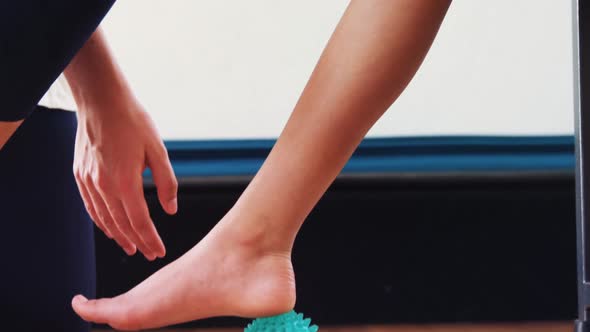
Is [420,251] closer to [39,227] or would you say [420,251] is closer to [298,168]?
[39,227]

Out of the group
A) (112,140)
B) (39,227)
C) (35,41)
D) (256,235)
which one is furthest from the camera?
(39,227)

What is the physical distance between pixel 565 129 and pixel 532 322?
62cm

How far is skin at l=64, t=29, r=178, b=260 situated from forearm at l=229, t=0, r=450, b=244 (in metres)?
0.28

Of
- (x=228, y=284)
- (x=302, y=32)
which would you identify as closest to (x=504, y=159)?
(x=302, y=32)

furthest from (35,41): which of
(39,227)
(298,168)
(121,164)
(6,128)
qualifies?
(39,227)

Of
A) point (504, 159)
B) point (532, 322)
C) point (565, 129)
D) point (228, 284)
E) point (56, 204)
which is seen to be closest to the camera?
point (228, 284)

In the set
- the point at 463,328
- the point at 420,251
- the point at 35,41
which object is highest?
the point at 35,41

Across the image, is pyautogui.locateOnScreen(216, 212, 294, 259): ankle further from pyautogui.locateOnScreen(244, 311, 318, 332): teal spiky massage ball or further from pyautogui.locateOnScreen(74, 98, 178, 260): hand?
pyautogui.locateOnScreen(74, 98, 178, 260): hand

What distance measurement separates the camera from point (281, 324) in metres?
0.81

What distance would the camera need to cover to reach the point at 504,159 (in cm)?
194

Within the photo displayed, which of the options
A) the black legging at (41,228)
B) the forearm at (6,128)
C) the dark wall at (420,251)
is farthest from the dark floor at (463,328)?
the forearm at (6,128)

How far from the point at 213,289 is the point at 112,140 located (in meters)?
0.27

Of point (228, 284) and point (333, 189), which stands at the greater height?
point (228, 284)

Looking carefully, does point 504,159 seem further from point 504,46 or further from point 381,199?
point 504,46
